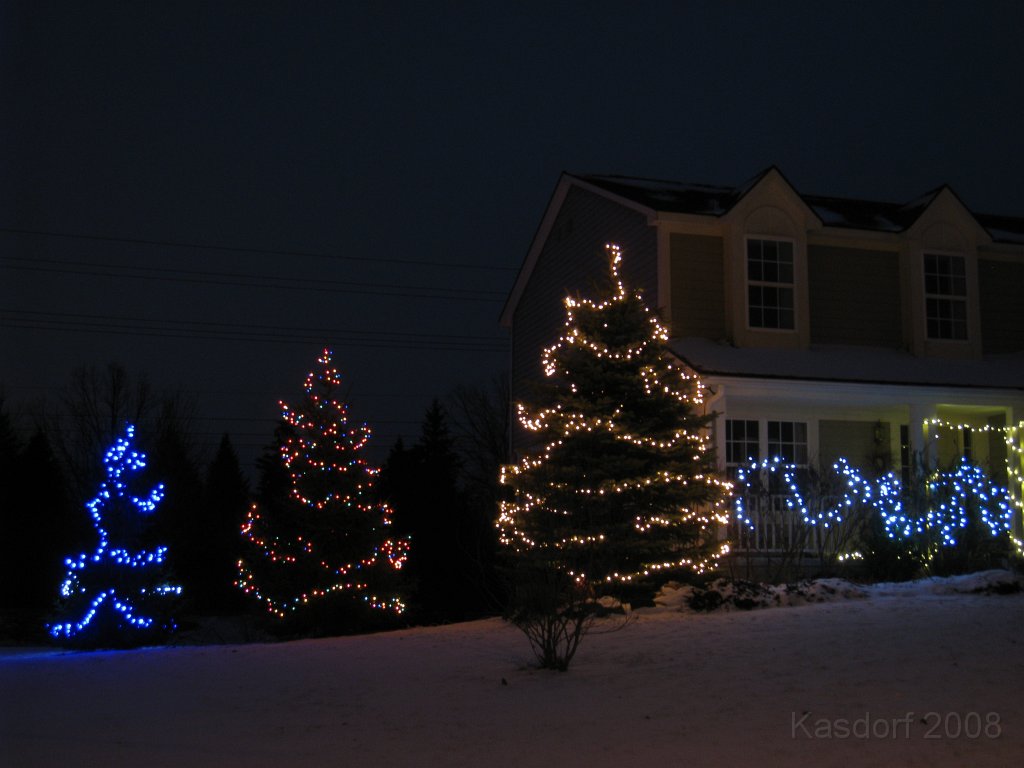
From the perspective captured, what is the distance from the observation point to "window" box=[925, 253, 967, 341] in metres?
18.7

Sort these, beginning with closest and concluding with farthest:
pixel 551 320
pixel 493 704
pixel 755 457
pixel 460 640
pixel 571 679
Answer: pixel 493 704
pixel 571 679
pixel 460 640
pixel 755 457
pixel 551 320

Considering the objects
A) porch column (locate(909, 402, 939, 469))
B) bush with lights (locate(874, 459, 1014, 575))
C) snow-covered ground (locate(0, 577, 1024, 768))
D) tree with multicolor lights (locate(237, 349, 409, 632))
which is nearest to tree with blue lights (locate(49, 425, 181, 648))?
tree with multicolor lights (locate(237, 349, 409, 632))

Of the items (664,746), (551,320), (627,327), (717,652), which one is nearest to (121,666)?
(717,652)

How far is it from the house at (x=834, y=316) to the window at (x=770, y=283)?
0.9 inches

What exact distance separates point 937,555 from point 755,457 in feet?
12.9

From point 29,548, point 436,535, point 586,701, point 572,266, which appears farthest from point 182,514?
point 586,701

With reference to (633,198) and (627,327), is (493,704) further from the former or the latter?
(633,198)

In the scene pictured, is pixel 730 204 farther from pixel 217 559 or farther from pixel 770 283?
pixel 217 559

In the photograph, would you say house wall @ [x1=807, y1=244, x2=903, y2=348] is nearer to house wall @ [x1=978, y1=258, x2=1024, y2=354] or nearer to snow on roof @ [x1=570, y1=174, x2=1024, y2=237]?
snow on roof @ [x1=570, y1=174, x2=1024, y2=237]

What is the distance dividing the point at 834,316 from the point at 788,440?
8.11 ft

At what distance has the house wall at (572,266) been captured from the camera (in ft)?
59.6

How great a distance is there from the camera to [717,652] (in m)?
8.65

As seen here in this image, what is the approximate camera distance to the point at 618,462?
505 inches

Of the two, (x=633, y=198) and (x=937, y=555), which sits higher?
(x=633, y=198)
